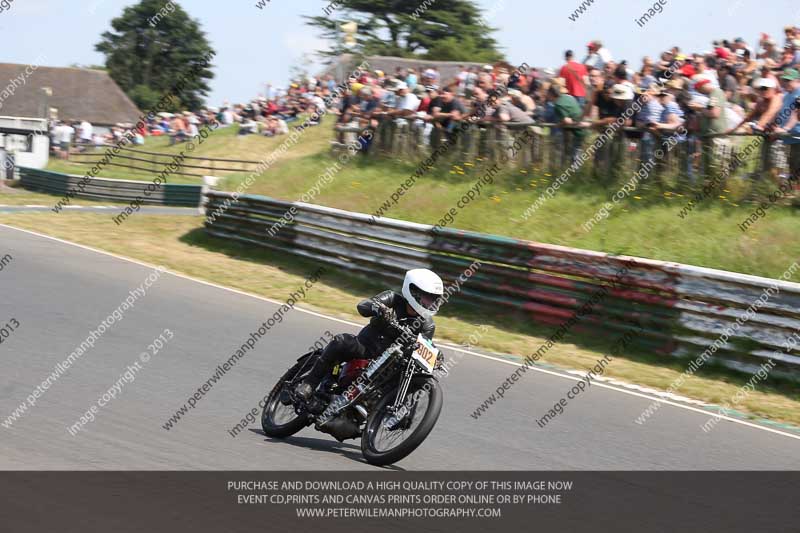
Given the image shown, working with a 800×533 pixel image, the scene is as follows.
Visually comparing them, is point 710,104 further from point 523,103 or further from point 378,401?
point 378,401

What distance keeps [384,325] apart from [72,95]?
227 ft

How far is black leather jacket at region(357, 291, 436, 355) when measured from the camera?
7191 millimetres

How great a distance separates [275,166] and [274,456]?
1721 centimetres

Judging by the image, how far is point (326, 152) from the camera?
22672 millimetres

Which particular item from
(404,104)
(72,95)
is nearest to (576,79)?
(404,104)

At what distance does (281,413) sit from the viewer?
311 inches

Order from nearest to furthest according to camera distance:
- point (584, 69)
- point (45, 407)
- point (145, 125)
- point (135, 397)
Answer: point (45, 407) → point (135, 397) → point (584, 69) → point (145, 125)

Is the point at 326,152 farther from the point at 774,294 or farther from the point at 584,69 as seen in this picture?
the point at 774,294

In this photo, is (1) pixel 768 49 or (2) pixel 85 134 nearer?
(1) pixel 768 49

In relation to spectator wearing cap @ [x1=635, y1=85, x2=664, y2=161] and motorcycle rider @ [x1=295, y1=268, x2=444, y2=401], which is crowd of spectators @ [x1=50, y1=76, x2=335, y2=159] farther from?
motorcycle rider @ [x1=295, y1=268, x2=444, y2=401]

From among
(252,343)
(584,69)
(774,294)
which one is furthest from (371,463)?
(584,69)

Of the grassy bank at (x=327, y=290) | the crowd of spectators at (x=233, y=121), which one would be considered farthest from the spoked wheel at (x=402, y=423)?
the crowd of spectators at (x=233, y=121)

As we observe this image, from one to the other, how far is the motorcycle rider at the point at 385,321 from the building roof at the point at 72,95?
65.9 m
